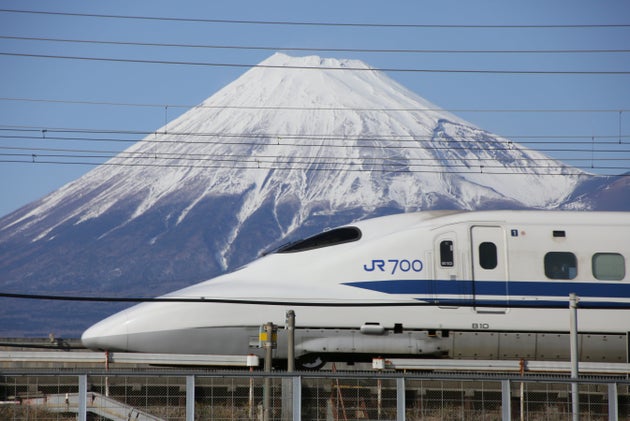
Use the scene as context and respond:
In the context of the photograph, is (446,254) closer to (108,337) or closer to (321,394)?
(321,394)

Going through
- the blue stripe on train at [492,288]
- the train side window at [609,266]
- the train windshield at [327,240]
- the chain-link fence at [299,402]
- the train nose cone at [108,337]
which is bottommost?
the chain-link fence at [299,402]

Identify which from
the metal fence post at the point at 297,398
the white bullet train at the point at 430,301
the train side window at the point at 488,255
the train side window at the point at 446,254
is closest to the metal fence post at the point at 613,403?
the metal fence post at the point at 297,398

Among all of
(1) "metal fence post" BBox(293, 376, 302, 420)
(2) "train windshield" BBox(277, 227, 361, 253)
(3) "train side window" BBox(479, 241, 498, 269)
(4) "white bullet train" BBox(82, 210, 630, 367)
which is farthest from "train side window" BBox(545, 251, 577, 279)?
(1) "metal fence post" BBox(293, 376, 302, 420)

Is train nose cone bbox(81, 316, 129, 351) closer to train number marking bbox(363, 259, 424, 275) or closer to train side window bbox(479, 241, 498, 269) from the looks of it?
train number marking bbox(363, 259, 424, 275)

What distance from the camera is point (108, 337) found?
24438 mm

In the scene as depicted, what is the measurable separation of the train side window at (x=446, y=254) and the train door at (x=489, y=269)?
1.56 ft

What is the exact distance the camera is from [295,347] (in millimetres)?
24328

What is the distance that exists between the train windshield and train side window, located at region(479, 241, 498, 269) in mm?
2784

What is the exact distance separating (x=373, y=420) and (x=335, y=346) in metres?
6.90

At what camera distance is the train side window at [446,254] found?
2473 cm

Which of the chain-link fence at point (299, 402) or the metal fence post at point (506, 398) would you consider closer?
the chain-link fence at point (299, 402)

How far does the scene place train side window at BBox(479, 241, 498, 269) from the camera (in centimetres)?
2477

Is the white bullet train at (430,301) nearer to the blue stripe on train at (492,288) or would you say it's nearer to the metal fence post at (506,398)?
the blue stripe on train at (492,288)

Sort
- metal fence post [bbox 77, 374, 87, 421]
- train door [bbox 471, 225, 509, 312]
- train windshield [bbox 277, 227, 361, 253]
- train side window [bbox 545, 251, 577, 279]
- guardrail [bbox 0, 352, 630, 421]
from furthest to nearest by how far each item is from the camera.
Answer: train windshield [bbox 277, 227, 361, 253]
train side window [bbox 545, 251, 577, 279]
train door [bbox 471, 225, 509, 312]
guardrail [bbox 0, 352, 630, 421]
metal fence post [bbox 77, 374, 87, 421]
